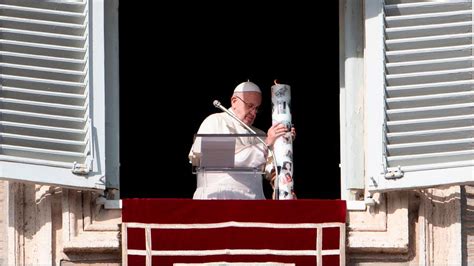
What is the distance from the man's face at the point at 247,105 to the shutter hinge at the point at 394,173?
3.23ft

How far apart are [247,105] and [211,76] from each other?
1922 millimetres

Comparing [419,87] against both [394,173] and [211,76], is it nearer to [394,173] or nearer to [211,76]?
[394,173]

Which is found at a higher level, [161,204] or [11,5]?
[11,5]

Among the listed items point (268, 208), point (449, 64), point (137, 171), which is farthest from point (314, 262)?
point (137, 171)

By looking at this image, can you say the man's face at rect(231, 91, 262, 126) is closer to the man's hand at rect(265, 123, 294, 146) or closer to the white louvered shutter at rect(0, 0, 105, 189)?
the man's hand at rect(265, 123, 294, 146)

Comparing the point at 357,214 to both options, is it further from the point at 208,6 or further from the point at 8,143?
the point at 208,6

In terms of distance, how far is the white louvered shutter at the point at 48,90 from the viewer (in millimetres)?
12039

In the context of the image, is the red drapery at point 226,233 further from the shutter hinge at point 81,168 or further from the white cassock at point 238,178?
the white cassock at point 238,178

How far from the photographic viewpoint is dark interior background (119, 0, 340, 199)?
14.6 meters

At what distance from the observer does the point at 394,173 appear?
39.7ft

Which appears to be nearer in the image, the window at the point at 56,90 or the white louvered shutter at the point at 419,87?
the window at the point at 56,90

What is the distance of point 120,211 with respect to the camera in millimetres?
12148

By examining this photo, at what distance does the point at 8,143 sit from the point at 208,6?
124 inches

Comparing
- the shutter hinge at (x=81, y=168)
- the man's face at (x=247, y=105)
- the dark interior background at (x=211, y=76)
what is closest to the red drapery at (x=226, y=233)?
the shutter hinge at (x=81, y=168)
